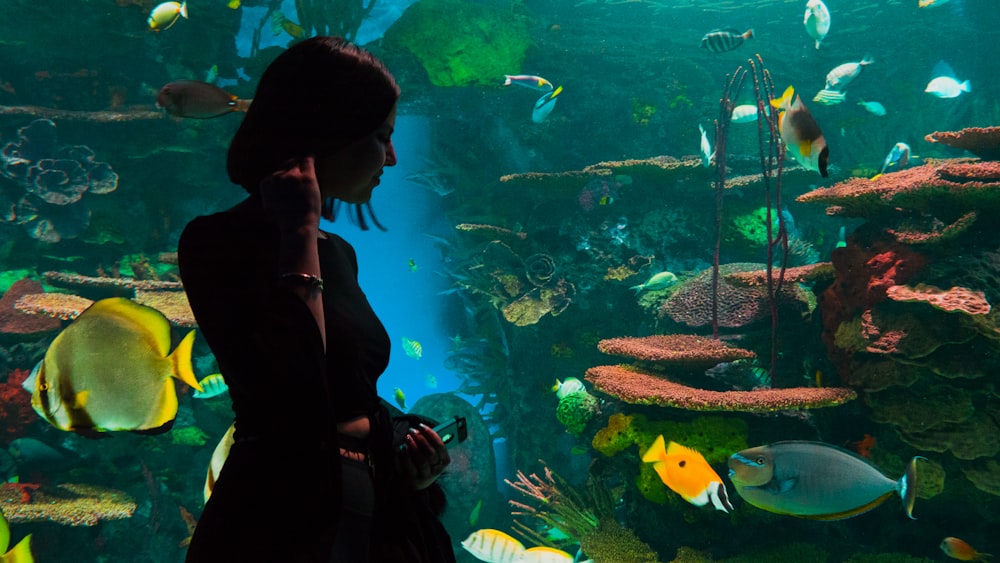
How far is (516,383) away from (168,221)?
6.48 m

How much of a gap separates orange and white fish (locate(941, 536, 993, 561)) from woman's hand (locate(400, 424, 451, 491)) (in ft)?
15.2

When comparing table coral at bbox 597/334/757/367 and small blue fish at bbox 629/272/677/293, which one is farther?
small blue fish at bbox 629/272/677/293

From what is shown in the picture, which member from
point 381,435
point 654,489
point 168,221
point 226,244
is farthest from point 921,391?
point 168,221

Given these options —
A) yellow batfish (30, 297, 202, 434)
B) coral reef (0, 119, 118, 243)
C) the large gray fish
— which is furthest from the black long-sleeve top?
coral reef (0, 119, 118, 243)

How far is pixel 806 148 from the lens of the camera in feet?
10.0

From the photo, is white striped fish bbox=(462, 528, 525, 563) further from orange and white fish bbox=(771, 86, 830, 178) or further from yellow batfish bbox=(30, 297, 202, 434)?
orange and white fish bbox=(771, 86, 830, 178)

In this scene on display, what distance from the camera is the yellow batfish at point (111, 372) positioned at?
6.26 feet

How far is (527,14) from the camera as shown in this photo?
40.3 feet

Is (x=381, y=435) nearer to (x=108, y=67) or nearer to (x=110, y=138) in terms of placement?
(x=110, y=138)

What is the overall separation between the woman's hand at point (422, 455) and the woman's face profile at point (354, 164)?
0.58m

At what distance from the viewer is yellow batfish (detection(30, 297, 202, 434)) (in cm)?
191

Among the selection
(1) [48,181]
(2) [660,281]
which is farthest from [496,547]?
(1) [48,181]

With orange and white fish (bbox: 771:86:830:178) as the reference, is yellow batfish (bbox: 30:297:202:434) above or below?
below

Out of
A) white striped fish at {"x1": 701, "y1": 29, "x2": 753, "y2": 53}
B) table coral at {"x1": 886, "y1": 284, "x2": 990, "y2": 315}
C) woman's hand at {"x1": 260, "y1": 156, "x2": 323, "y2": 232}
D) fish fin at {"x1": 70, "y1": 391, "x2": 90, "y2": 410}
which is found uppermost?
woman's hand at {"x1": 260, "y1": 156, "x2": 323, "y2": 232}
